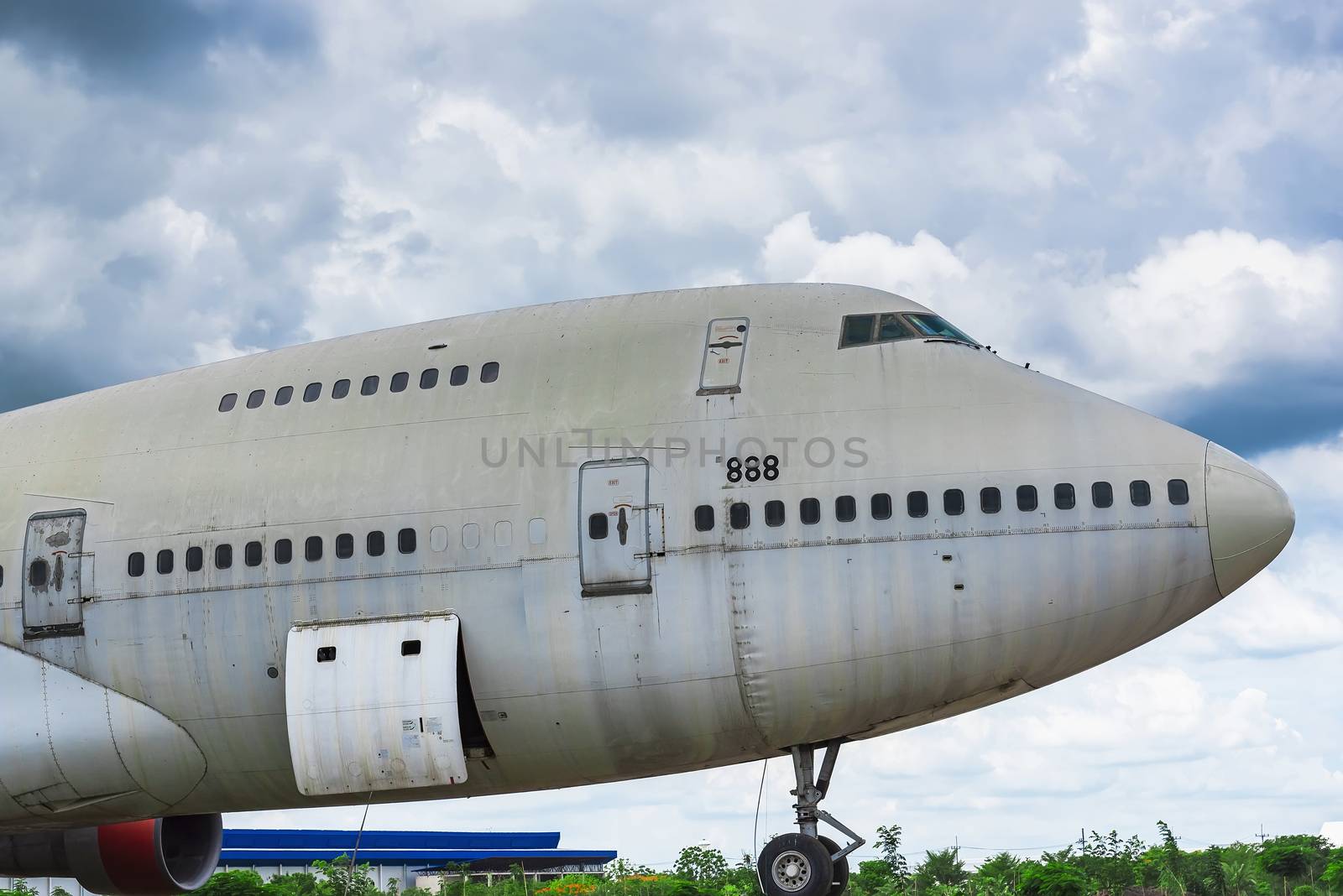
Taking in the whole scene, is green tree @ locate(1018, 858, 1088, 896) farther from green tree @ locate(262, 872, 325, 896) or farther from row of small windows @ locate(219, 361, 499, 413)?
green tree @ locate(262, 872, 325, 896)

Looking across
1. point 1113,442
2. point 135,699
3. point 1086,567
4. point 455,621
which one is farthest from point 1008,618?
point 135,699

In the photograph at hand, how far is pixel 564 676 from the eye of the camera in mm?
15992

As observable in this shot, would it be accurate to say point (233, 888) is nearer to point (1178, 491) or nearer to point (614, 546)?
point (614, 546)

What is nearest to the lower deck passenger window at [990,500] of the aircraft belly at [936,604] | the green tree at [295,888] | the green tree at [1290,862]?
the aircraft belly at [936,604]

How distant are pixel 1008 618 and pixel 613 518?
15.4 ft

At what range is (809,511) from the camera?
51.5 ft

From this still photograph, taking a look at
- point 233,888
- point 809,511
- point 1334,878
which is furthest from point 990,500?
point 233,888

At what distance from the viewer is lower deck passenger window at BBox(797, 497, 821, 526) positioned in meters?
15.7

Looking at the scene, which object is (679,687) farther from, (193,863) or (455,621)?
(193,863)

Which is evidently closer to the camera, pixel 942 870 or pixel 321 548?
pixel 321 548

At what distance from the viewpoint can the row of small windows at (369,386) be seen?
58.1 ft

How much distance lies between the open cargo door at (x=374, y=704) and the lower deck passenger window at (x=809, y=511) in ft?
14.2

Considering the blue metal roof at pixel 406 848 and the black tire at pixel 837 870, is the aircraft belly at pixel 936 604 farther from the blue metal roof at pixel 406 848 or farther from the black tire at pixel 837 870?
the blue metal roof at pixel 406 848

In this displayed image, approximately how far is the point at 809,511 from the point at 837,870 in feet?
14.3
